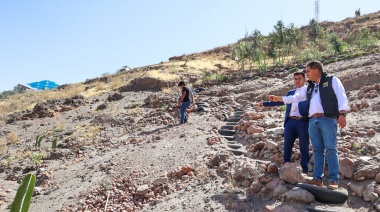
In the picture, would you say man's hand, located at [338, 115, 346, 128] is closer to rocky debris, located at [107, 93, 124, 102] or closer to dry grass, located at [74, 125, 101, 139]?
dry grass, located at [74, 125, 101, 139]

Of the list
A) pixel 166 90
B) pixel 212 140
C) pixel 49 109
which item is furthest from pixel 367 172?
pixel 49 109

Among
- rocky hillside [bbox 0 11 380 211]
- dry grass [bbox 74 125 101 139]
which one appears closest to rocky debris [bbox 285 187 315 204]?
rocky hillside [bbox 0 11 380 211]

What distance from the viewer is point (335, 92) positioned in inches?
152

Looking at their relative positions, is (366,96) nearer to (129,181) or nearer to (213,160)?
(213,160)

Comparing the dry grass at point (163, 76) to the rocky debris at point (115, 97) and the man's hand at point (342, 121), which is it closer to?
the rocky debris at point (115, 97)

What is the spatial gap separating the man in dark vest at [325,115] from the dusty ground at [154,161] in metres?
0.41

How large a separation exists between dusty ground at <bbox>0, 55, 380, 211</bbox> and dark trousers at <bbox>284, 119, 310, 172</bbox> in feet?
2.02

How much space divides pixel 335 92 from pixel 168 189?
2882 millimetres

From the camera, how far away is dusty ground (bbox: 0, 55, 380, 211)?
16.2ft

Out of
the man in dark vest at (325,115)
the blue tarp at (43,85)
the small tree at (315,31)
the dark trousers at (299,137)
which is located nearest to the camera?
the man in dark vest at (325,115)

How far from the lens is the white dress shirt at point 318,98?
3.79 meters

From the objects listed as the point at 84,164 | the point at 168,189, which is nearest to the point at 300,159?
the point at 168,189

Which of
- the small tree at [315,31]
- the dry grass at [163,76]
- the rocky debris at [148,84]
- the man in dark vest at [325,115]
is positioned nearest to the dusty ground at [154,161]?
the man in dark vest at [325,115]

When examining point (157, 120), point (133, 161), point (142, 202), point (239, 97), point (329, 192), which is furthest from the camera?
point (239, 97)
